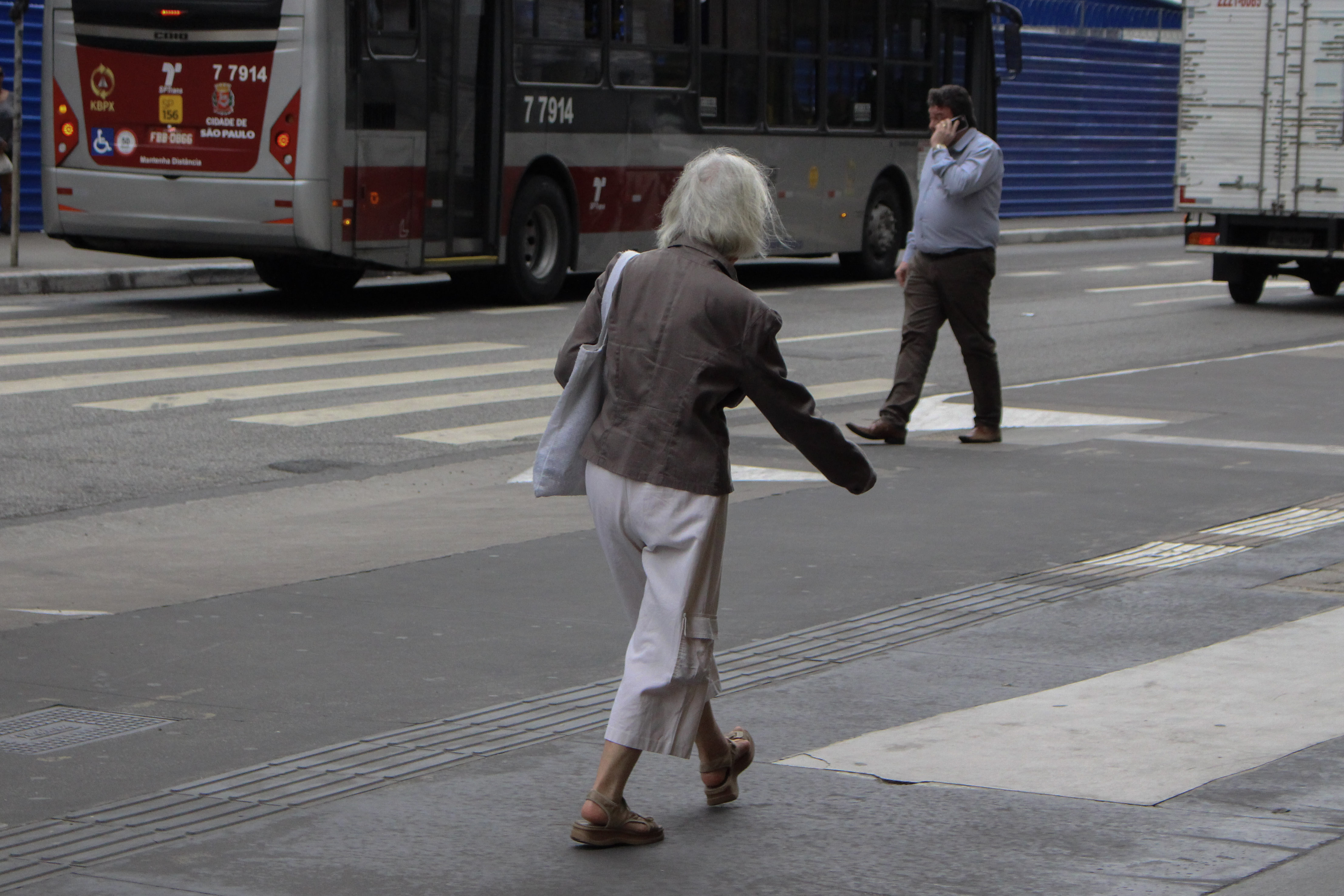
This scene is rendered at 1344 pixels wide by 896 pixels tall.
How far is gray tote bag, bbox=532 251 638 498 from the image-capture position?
15.7 ft

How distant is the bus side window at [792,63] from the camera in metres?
21.1

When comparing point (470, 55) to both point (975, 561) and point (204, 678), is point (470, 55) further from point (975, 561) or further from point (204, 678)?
point (204, 678)

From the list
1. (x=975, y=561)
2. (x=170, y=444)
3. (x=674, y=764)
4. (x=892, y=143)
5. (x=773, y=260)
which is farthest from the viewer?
(x=773, y=260)

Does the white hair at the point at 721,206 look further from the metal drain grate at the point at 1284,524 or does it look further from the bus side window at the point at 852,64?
the bus side window at the point at 852,64

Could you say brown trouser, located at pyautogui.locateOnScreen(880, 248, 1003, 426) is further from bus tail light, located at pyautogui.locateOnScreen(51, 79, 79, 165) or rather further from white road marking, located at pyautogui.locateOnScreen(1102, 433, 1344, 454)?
bus tail light, located at pyautogui.locateOnScreen(51, 79, 79, 165)

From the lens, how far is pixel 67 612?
6.94 m

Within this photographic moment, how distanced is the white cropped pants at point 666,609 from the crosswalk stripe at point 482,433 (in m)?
6.26

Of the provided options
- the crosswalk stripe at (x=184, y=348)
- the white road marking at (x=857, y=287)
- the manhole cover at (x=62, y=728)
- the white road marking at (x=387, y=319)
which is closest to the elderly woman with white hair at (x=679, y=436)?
the manhole cover at (x=62, y=728)

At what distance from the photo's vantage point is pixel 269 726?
5.53 metres

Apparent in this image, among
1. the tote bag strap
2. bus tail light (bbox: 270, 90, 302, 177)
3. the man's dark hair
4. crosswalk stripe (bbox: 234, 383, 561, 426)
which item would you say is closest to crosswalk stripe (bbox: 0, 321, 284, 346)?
bus tail light (bbox: 270, 90, 302, 177)

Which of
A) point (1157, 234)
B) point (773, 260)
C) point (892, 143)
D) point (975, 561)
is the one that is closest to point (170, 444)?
point (975, 561)

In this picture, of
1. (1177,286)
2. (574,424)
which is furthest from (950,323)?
(1177,286)

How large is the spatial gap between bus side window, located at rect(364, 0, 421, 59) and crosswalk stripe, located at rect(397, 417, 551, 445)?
6.05 m

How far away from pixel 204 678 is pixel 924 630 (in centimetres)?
235
